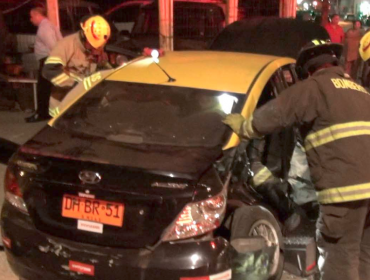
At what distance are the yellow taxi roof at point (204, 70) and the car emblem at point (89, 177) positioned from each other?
47.5 inches

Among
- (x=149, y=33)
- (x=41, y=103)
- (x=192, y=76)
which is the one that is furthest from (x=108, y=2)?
(x=192, y=76)

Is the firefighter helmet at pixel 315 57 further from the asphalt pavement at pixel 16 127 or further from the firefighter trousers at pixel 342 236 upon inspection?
the asphalt pavement at pixel 16 127

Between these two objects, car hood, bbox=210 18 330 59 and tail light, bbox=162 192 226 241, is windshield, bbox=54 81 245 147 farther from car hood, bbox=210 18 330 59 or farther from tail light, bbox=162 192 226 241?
car hood, bbox=210 18 330 59

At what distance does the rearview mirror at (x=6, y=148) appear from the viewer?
690cm

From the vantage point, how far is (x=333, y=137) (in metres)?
3.32

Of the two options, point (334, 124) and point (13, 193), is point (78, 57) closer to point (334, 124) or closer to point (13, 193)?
point (13, 193)

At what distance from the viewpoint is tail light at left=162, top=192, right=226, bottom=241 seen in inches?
120

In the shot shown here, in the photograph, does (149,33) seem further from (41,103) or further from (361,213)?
(361,213)

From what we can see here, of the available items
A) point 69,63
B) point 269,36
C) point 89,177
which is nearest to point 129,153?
point 89,177

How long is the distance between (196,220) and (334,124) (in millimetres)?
1025

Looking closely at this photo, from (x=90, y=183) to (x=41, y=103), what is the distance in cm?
573

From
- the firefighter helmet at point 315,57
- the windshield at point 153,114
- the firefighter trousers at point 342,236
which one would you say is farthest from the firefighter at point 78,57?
the firefighter trousers at point 342,236

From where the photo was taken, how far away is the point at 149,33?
9.90 m

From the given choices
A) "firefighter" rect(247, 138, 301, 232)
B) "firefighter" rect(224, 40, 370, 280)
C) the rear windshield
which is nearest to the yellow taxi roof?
"firefighter" rect(247, 138, 301, 232)
